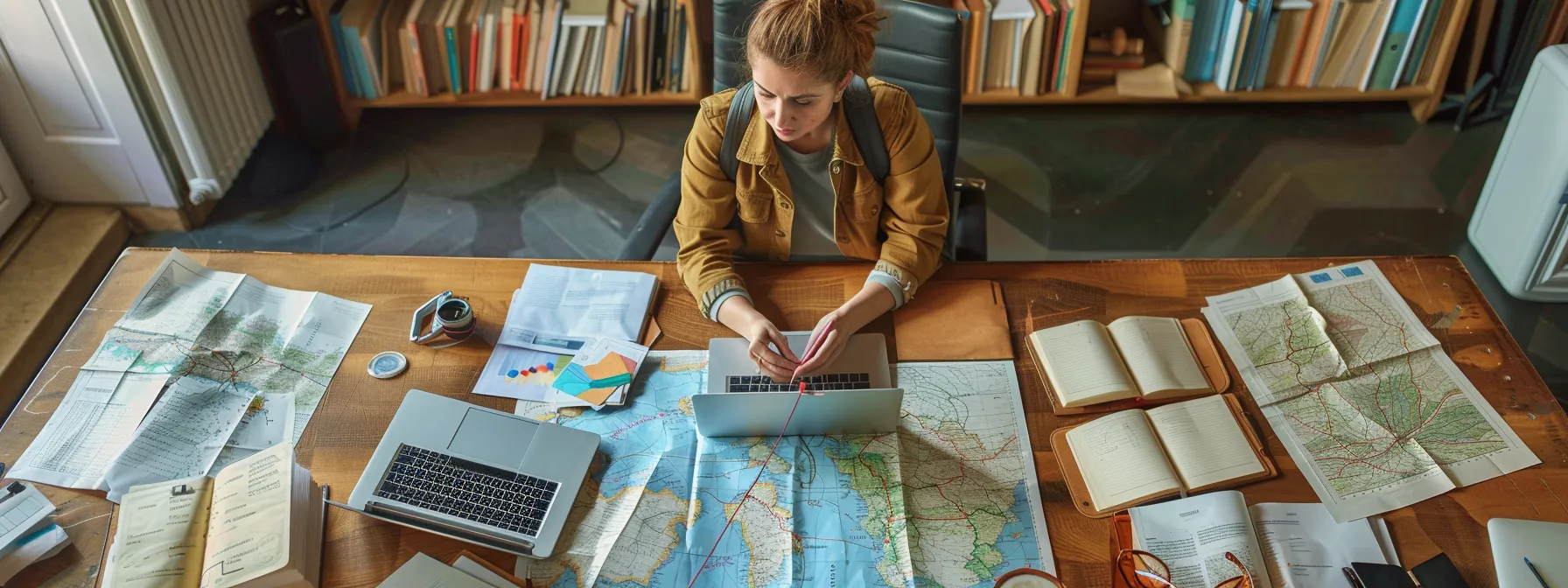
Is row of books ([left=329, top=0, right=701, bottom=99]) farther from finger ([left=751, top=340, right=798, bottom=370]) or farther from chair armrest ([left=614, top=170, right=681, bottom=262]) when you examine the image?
finger ([left=751, top=340, right=798, bottom=370])

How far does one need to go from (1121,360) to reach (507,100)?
2230mm

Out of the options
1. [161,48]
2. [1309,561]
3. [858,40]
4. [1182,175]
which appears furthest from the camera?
[1182,175]

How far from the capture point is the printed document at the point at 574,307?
154 centimetres

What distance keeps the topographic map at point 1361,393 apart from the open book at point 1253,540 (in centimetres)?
3

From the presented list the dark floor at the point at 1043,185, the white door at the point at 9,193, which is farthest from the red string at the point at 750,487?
the white door at the point at 9,193

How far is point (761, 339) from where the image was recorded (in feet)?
4.81

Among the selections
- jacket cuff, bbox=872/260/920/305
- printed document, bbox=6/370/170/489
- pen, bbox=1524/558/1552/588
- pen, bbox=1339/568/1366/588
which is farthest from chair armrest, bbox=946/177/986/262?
printed document, bbox=6/370/170/489

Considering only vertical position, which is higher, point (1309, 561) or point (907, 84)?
point (907, 84)

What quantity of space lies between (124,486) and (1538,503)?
183cm

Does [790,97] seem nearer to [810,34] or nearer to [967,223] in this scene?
[810,34]

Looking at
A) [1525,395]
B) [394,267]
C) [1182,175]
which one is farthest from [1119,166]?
[394,267]

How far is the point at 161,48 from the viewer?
7.89 ft

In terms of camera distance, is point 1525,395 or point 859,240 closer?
point 1525,395

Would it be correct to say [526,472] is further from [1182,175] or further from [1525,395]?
[1182,175]
